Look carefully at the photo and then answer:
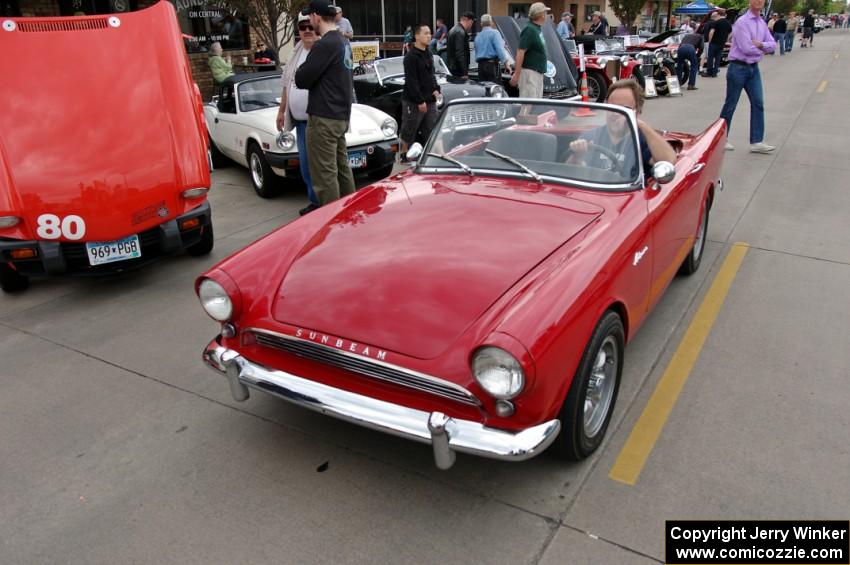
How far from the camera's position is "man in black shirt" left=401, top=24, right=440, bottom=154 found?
8172mm

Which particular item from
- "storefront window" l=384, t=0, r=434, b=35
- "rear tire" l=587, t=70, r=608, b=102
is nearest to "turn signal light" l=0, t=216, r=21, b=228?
"rear tire" l=587, t=70, r=608, b=102

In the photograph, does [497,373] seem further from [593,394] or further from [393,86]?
[393,86]

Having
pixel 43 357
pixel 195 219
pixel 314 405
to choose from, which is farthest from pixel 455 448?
pixel 195 219

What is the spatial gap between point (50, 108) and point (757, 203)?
21.4ft

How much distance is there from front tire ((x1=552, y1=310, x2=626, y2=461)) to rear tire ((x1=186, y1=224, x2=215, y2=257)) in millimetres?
3847

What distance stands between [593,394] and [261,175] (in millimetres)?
5593

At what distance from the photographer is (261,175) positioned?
24.7 ft

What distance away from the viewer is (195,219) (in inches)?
204

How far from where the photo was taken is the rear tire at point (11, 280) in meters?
5.04

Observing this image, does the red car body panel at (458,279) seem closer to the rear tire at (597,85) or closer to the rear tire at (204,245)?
the rear tire at (204,245)

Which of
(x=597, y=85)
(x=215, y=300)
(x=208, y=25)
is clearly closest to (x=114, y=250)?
(x=215, y=300)

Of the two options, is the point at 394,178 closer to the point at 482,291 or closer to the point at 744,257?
the point at 482,291

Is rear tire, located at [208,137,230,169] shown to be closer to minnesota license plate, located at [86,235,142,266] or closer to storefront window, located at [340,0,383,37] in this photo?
minnesota license plate, located at [86,235,142,266]

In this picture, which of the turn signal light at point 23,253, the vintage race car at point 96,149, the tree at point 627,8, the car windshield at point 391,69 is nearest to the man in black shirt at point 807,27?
the tree at point 627,8
